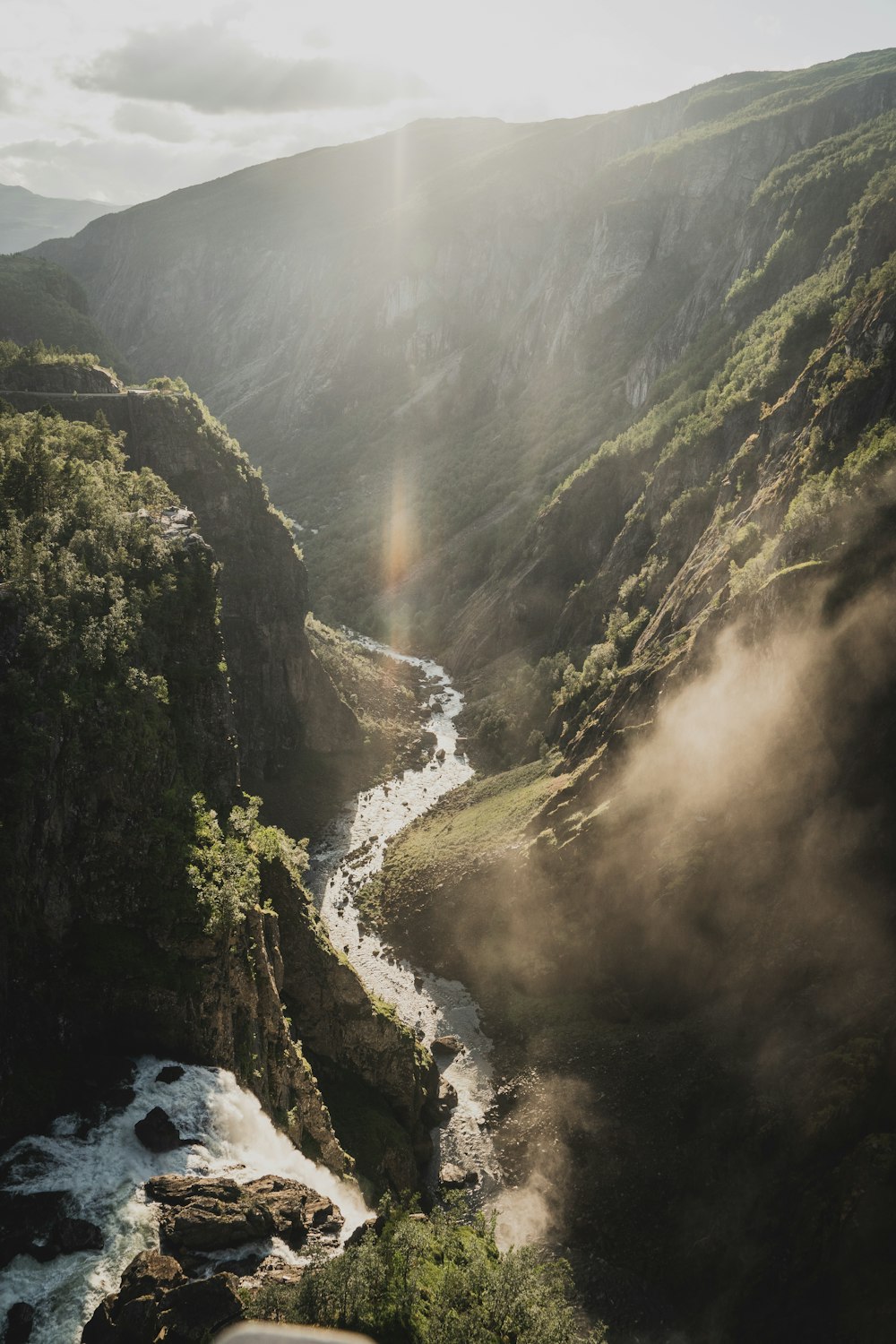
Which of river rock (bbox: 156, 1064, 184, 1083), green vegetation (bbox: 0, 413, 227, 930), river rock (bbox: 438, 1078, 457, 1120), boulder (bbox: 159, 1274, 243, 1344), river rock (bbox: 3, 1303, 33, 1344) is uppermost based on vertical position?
green vegetation (bbox: 0, 413, 227, 930)

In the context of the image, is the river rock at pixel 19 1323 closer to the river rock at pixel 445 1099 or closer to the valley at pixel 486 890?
the valley at pixel 486 890

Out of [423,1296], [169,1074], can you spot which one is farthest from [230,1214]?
[423,1296]

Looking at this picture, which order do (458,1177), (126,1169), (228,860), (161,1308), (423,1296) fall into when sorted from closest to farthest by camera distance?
(161,1308) < (423,1296) < (126,1169) < (228,860) < (458,1177)

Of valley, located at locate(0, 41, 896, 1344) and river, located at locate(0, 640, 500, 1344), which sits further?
valley, located at locate(0, 41, 896, 1344)

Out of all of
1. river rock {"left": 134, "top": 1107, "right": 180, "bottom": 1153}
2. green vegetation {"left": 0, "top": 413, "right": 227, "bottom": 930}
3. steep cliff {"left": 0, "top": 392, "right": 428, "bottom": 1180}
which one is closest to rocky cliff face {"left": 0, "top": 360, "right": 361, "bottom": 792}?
green vegetation {"left": 0, "top": 413, "right": 227, "bottom": 930}

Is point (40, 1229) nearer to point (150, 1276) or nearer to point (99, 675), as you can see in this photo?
point (150, 1276)

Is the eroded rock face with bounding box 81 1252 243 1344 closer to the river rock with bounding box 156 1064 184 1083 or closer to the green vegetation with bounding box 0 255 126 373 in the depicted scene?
the river rock with bounding box 156 1064 184 1083
